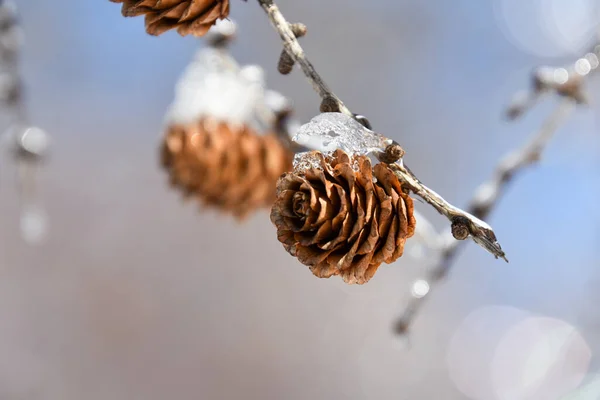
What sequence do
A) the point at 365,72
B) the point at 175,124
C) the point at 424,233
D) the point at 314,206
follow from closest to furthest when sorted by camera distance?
1. the point at 314,206
2. the point at 424,233
3. the point at 175,124
4. the point at 365,72

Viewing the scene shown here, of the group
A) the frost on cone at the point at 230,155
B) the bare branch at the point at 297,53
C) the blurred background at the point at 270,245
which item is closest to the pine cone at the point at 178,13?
the bare branch at the point at 297,53

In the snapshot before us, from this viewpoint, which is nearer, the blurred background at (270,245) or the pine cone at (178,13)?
the pine cone at (178,13)

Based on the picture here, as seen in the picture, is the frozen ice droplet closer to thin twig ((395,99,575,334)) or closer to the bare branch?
the bare branch

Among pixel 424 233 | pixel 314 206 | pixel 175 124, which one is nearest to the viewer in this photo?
pixel 314 206

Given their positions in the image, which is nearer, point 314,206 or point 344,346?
point 314,206

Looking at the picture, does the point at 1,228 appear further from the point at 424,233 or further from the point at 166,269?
the point at 424,233

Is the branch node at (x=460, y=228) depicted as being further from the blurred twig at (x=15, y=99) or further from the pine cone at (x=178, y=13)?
the blurred twig at (x=15, y=99)

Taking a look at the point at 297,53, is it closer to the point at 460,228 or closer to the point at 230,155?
the point at 460,228

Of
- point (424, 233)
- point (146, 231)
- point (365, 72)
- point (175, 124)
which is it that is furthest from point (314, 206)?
point (146, 231)
